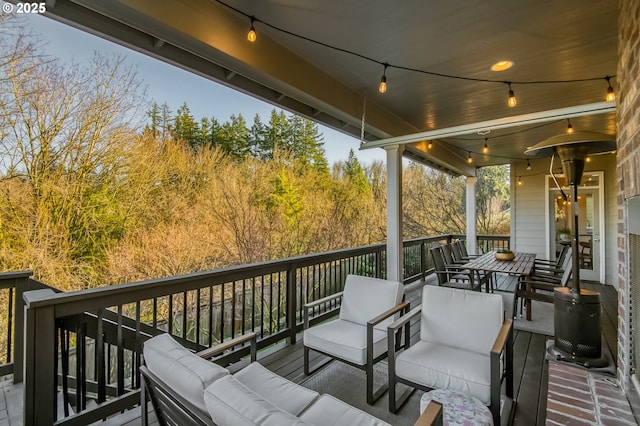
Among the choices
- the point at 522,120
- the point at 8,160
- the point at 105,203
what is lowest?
the point at 105,203

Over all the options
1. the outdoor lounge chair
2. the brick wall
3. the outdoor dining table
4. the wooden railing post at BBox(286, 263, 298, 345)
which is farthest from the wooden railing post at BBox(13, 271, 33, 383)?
the outdoor dining table

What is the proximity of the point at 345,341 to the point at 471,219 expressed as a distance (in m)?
7.49

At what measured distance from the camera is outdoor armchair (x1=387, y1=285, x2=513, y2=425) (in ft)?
6.35

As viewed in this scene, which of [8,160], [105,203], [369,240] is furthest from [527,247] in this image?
[8,160]

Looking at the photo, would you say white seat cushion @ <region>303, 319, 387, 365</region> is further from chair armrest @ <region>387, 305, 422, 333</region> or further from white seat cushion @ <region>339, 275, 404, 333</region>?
chair armrest @ <region>387, 305, 422, 333</region>

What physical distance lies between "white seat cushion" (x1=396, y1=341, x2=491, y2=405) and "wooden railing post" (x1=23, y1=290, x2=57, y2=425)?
2.28 meters

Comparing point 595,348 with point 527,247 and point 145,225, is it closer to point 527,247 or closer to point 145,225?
point 527,247

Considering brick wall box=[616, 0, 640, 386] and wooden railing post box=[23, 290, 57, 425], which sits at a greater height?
brick wall box=[616, 0, 640, 386]

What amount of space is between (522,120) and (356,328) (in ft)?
9.46

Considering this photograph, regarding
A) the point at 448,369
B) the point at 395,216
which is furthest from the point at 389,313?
the point at 395,216

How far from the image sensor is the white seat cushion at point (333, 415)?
138 centimetres

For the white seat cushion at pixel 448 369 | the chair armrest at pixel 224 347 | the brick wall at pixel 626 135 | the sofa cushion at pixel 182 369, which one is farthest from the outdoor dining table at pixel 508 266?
the sofa cushion at pixel 182 369

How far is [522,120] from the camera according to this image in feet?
10.9

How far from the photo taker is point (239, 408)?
41.9 inches
